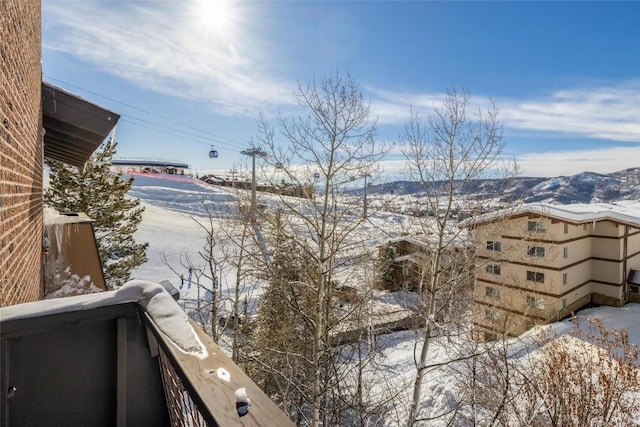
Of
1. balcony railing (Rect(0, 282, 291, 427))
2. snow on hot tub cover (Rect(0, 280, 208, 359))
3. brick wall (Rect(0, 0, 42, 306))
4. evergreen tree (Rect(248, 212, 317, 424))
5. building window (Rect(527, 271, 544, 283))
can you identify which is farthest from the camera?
building window (Rect(527, 271, 544, 283))

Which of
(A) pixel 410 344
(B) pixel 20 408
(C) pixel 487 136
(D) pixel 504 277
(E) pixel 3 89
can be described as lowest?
(A) pixel 410 344

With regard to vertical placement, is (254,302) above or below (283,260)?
below

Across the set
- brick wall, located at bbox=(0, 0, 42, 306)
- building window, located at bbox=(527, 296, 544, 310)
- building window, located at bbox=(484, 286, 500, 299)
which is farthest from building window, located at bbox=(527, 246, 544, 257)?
brick wall, located at bbox=(0, 0, 42, 306)

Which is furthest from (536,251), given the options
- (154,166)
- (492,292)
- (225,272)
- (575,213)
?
(154,166)

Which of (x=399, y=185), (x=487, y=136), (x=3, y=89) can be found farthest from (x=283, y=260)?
(x=3, y=89)

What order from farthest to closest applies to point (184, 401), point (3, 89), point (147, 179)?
1. point (147, 179)
2. point (3, 89)
3. point (184, 401)

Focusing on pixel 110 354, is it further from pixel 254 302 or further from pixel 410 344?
pixel 254 302

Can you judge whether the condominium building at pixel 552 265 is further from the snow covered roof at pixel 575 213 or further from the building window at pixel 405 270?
the building window at pixel 405 270

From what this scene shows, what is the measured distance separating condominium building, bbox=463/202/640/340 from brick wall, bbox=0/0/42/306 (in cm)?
1171

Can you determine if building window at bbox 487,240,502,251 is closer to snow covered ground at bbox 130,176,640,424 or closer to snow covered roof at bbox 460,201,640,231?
snow covered roof at bbox 460,201,640,231

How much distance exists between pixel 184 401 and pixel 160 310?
0.33 metres

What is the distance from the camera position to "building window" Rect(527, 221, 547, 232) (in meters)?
13.2

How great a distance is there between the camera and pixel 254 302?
19.0 meters

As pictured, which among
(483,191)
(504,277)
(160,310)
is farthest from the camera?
(504,277)
